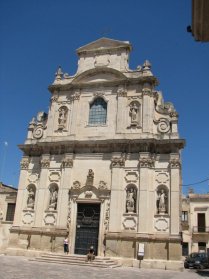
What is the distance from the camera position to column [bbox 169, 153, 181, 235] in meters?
21.1

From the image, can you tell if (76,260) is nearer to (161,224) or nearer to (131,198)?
(131,198)

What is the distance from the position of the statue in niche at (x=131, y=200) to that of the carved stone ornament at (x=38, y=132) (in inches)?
324

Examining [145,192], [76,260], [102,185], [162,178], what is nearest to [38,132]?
[102,185]

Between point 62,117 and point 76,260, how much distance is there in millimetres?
10612

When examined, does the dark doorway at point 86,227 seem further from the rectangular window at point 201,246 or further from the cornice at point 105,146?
the rectangular window at point 201,246

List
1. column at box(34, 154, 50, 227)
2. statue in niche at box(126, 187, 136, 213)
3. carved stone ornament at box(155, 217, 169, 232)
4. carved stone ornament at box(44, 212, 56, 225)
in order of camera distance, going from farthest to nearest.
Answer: column at box(34, 154, 50, 227)
carved stone ornament at box(44, 212, 56, 225)
statue in niche at box(126, 187, 136, 213)
carved stone ornament at box(155, 217, 169, 232)

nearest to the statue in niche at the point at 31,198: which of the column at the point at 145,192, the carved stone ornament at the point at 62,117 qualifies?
the carved stone ornament at the point at 62,117

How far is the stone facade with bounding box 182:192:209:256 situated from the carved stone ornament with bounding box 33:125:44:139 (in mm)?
19674

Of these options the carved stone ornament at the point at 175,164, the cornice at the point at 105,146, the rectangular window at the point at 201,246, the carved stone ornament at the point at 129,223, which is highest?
the cornice at the point at 105,146

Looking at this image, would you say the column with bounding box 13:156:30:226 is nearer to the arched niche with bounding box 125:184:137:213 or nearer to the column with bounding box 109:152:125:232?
the column with bounding box 109:152:125:232

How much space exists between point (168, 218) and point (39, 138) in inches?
444

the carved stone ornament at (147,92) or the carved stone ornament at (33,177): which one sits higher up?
the carved stone ornament at (147,92)

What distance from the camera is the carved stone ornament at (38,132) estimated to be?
86.5 ft

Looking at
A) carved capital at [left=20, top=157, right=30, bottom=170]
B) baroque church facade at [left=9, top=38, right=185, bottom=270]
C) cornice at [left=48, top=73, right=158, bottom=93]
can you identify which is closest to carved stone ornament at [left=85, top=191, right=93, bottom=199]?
baroque church facade at [left=9, top=38, right=185, bottom=270]
